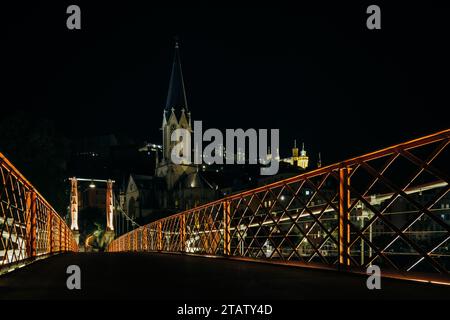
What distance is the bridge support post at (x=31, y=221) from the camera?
362 inches

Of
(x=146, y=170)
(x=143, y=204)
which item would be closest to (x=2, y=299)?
(x=143, y=204)

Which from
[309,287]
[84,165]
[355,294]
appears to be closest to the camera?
[355,294]

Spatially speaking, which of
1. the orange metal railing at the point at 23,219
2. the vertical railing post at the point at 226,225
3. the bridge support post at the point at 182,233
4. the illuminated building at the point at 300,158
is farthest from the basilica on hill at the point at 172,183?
the vertical railing post at the point at 226,225

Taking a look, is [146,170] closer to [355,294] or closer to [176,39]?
[176,39]

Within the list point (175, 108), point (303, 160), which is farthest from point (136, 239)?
point (303, 160)

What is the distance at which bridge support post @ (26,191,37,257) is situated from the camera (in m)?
9.20

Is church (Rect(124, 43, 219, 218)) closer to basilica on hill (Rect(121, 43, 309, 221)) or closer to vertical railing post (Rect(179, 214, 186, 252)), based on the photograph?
basilica on hill (Rect(121, 43, 309, 221))

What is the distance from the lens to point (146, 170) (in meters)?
132

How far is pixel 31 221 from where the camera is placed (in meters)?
9.46

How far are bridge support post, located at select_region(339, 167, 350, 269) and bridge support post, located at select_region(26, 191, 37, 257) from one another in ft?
18.5

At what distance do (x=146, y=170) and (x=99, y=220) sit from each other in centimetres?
4749

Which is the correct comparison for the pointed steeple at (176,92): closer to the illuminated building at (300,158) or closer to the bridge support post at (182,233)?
the illuminated building at (300,158)

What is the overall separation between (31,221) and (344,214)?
5902 millimetres

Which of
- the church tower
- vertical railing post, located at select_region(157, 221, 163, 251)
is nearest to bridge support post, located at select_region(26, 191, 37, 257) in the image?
vertical railing post, located at select_region(157, 221, 163, 251)
